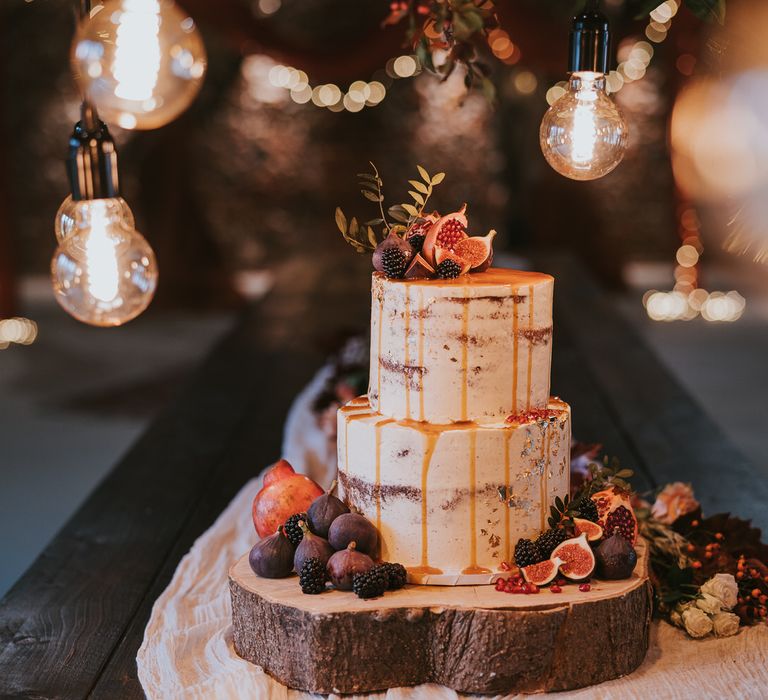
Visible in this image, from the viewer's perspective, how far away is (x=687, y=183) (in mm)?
8938

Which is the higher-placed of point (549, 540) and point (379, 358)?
point (379, 358)

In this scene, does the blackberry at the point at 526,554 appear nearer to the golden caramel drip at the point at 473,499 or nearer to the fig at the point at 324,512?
the golden caramel drip at the point at 473,499

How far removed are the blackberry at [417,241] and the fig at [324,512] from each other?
1.86 feet

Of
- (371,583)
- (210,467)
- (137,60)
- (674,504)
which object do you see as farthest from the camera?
(210,467)

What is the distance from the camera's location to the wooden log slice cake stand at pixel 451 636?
204 centimetres

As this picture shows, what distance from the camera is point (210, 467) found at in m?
3.78

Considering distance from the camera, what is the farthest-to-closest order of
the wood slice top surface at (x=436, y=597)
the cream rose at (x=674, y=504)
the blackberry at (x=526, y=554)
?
the cream rose at (x=674, y=504) → the blackberry at (x=526, y=554) → the wood slice top surface at (x=436, y=597)

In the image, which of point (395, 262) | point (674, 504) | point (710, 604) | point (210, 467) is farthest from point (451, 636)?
point (210, 467)

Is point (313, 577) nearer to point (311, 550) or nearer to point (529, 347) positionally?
point (311, 550)

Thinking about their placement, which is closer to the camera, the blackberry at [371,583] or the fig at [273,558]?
the blackberry at [371,583]

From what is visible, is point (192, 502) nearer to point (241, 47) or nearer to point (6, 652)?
point (6, 652)

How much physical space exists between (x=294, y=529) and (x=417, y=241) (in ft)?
2.23

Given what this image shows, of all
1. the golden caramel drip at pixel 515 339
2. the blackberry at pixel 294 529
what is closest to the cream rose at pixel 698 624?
the golden caramel drip at pixel 515 339

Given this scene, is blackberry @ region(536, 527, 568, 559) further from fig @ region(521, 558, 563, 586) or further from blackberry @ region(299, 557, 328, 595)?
blackberry @ region(299, 557, 328, 595)
